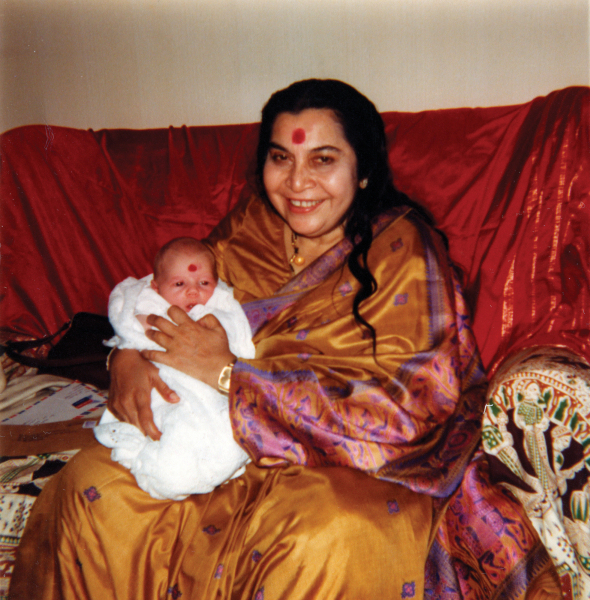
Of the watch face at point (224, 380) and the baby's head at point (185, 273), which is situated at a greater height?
the baby's head at point (185, 273)

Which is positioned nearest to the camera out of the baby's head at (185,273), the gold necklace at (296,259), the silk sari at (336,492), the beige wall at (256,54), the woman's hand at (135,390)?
the silk sari at (336,492)

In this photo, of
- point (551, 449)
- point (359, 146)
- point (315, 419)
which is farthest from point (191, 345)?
point (551, 449)

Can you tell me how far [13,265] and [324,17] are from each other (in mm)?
1680

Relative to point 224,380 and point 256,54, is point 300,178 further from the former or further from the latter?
point 256,54

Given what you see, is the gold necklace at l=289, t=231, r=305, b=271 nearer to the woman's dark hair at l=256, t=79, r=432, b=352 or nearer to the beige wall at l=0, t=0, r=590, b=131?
the woman's dark hair at l=256, t=79, r=432, b=352

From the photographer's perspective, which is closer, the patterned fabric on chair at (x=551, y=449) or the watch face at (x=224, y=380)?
the patterned fabric on chair at (x=551, y=449)

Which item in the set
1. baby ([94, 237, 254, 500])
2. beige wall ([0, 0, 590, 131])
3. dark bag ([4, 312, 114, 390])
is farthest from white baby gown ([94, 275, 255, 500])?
beige wall ([0, 0, 590, 131])

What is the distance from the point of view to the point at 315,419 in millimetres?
1090

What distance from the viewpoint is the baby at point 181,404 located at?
40.4 inches

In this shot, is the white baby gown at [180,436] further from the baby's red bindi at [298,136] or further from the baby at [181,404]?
the baby's red bindi at [298,136]

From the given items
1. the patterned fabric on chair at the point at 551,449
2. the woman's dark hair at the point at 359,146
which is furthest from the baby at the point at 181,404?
the patterned fabric on chair at the point at 551,449

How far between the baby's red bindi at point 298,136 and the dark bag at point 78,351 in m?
1.03

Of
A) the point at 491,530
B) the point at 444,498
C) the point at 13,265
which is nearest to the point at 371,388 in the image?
the point at 444,498

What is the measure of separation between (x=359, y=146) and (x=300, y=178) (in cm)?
22
